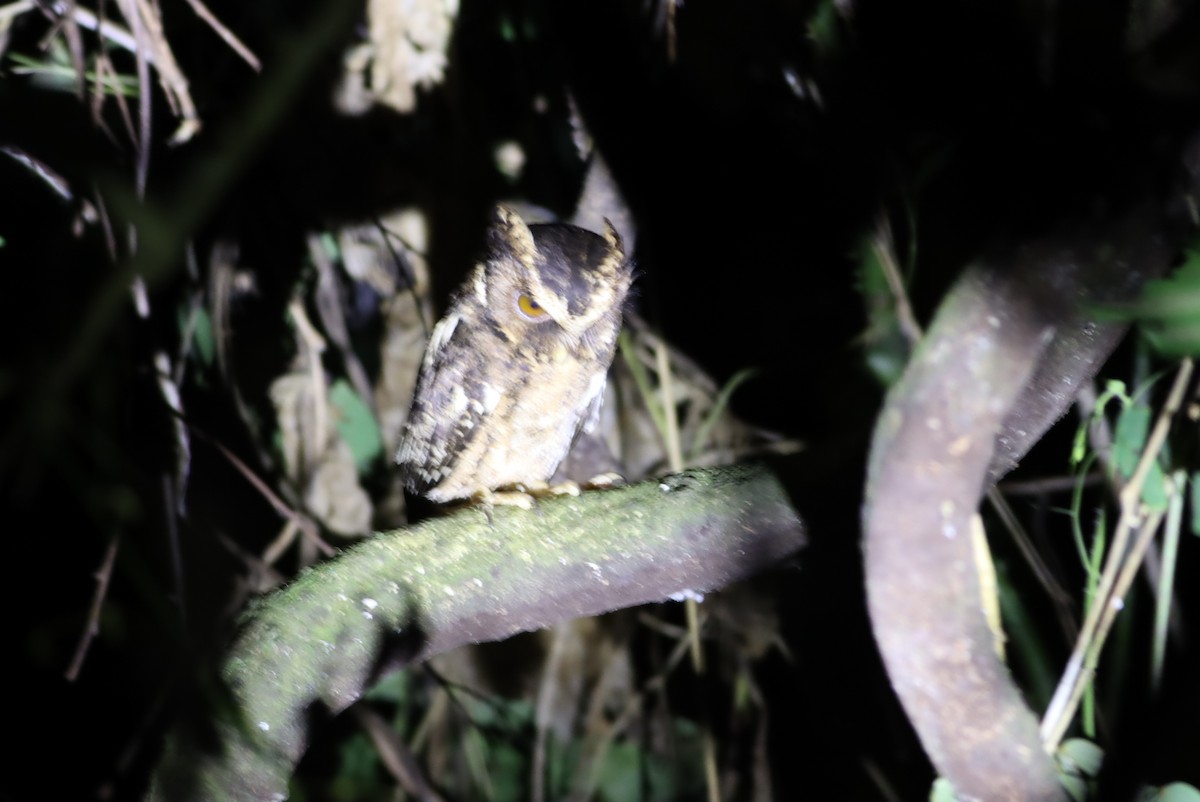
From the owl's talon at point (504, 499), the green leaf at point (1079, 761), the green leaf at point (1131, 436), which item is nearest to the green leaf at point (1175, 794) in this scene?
the green leaf at point (1079, 761)

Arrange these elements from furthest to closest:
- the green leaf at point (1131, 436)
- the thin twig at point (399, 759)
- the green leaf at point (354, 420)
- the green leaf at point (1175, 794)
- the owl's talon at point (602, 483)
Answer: the green leaf at point (354, 420) < the thin twig at point (399, 759) < the owl's talon at point (602, 483) < the green leaf at point (1131, 436) < the green leaf at point (1175, 794)

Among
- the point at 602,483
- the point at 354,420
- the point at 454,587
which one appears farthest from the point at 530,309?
the point at 454,587

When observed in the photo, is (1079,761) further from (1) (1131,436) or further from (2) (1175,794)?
(1) (1131,436)

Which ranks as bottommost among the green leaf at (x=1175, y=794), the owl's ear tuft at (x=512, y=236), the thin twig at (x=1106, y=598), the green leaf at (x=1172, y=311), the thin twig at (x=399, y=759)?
the thin twig at (x=399, y=759)

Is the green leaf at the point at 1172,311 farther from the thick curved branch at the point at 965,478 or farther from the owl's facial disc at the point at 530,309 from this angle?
the owl's facial disc at the point at 530,309

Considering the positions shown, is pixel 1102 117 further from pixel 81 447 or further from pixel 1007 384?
pixel 81 447

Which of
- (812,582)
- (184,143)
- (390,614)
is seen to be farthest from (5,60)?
(812,582)

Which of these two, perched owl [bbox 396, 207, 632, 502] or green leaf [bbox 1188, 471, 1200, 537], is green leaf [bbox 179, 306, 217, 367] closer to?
perched owl [bbox 396, 207, 632, 502]
